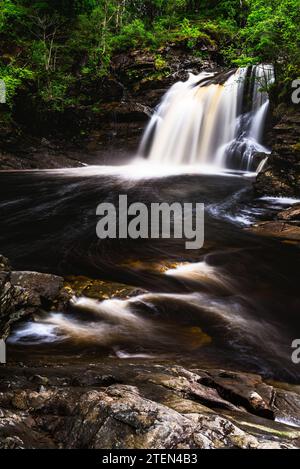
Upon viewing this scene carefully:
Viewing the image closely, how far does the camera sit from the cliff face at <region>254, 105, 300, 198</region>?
10125 millimetres

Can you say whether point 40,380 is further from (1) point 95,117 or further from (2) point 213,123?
(1) point 95,117

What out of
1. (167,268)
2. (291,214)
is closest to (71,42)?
(291,214)

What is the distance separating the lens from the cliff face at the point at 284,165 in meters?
10.1

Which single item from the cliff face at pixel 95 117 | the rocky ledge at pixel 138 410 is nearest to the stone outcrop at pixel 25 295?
the rocky ledge at pixel 138 410

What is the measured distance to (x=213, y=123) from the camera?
15.9 meters

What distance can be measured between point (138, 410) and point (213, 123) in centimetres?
1532

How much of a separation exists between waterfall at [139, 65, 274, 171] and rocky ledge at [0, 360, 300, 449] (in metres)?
12.4

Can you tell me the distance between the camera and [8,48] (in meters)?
18.2

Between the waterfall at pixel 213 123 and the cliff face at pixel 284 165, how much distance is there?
3.38 meters

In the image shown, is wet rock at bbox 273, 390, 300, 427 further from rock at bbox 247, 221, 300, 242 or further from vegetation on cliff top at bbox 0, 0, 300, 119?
vegetation on cliff top at bbox 0, 0, 300, 119

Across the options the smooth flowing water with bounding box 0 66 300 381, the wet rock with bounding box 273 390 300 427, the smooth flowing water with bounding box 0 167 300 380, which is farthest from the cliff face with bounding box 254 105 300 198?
the wet rock with bounding box 273 390 300 427

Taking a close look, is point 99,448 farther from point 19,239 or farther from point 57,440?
point 19,239
